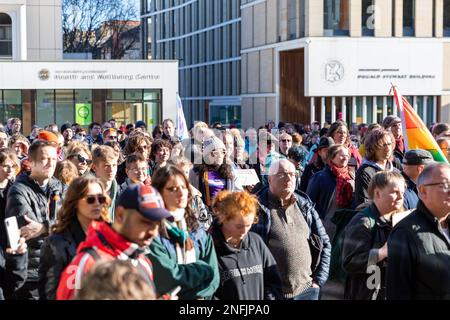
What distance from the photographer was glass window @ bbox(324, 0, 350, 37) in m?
45.0

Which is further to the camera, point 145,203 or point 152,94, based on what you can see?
point 152,94

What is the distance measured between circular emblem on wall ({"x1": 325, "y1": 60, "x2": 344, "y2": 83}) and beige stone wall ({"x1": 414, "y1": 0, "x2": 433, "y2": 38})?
4.84 metres

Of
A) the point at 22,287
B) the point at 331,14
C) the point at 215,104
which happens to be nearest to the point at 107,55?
the point at 215,104

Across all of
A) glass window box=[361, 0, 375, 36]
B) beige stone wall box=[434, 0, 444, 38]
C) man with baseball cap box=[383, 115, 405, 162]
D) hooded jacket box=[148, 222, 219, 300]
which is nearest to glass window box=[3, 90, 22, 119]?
glass window box=[361, 0, 375, 36]

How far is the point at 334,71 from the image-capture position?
44.6 m

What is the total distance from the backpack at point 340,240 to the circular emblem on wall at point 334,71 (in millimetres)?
37962

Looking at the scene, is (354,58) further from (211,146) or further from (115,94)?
(211,146)

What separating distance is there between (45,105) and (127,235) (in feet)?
123

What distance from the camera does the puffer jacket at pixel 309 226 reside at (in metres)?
7.12

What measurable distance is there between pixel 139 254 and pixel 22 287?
243cm

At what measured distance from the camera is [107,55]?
265ft

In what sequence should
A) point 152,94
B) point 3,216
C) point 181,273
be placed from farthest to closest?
point 152,94 → point 3,216 → point 181,273

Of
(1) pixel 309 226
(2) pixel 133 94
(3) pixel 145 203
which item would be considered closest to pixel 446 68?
(2) pixel 133 94

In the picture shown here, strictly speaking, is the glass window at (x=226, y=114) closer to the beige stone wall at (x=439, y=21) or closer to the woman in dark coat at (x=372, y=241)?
the beige stone wall at (x=439, y=21)
